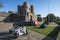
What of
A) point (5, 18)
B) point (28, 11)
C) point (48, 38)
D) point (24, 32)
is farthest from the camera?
point (28, 11)

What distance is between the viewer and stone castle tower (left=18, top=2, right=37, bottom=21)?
200 feet

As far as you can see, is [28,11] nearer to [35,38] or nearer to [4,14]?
[4,14]

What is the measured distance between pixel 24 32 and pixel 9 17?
38.1 meters

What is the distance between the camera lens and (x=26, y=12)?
63875mm

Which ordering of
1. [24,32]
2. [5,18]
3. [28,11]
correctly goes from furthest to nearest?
[28,11]
[5,18]
[24,32]

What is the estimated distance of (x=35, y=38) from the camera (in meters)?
22.8

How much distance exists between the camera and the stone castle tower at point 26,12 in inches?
2398

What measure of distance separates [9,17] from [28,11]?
909cm

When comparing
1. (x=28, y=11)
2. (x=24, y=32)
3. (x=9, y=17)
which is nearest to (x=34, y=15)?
(x=28, y=11)

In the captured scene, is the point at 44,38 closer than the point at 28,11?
Yes

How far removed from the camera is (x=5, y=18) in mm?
61281

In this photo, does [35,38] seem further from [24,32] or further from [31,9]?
[31,9]

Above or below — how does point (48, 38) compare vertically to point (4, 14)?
below

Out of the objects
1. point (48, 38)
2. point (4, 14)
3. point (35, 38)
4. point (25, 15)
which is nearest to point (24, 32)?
point (35, 38)
